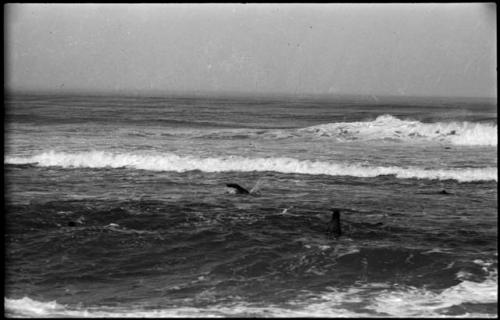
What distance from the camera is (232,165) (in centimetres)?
2042

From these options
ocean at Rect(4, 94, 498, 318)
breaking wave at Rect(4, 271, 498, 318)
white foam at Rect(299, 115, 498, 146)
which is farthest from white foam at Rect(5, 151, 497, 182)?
breaking wave at Rect(4, 271, 498, 318)

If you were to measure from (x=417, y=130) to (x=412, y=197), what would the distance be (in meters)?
13.1

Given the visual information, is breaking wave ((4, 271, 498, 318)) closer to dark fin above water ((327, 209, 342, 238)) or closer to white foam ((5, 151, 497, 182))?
dark fin above water ((327, 209, 342, 238))

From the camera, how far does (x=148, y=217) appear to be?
42.8ft

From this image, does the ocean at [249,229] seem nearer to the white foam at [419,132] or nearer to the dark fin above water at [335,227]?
the dark fin above water at [335,227]

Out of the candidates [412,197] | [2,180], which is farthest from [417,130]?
[2,180]

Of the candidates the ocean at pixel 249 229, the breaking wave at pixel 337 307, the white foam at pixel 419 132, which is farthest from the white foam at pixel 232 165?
the breaking wave at pixel 337 307

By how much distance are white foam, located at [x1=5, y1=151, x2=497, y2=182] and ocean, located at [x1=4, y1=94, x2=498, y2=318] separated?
0.08m

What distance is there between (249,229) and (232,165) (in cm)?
847

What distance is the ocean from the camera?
815 centimetres

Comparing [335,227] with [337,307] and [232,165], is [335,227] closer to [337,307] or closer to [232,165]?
[337,307]

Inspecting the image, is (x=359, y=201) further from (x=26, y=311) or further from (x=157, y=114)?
(x=157, y=114)

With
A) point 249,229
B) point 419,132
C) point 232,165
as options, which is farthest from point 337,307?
point 419,132

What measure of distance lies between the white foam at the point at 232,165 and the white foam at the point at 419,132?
283 inches
